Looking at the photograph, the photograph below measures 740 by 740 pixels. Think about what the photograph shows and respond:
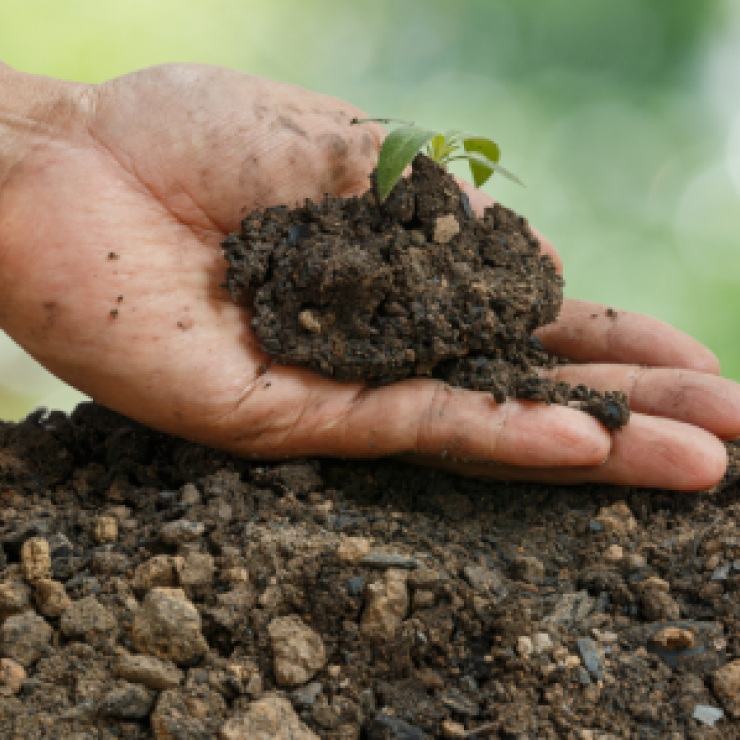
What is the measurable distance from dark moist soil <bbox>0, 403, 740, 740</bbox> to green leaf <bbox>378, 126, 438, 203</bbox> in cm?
90

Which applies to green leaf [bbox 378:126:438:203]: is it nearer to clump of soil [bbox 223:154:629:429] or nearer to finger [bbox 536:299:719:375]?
clump of soil [bbox 223:154:629:429]

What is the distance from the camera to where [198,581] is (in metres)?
1.51

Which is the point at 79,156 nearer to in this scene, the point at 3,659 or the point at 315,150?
the point at 315,150

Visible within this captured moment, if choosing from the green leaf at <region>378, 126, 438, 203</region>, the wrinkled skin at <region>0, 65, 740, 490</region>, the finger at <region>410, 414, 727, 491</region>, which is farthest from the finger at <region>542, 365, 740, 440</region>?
the green leaf at <region>378, 126, 438, 203</region>

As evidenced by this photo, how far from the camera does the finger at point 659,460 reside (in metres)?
1.99

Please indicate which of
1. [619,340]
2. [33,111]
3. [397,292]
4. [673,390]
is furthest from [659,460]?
[33,111]

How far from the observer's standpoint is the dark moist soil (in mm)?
1299

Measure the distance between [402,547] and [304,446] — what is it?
57 cm

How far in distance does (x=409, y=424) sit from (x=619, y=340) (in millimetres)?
1013

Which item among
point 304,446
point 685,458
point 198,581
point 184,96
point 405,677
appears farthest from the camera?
point 184,96

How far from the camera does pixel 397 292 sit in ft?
6.58

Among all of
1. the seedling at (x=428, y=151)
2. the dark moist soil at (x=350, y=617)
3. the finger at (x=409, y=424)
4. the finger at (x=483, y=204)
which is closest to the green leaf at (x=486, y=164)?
the seedling at (x=428, y=151)

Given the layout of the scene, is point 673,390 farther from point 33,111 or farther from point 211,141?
point 33,111

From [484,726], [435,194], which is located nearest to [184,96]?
[435,194]
